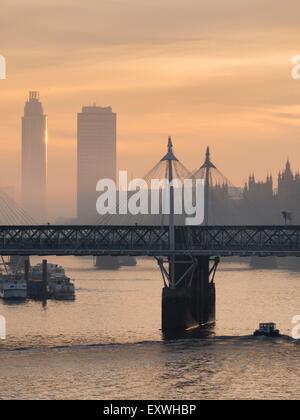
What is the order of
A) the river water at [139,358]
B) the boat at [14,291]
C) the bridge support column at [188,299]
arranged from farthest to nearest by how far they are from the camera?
the boat at [14,291]
the bridge support column at [188,299]
the river water at [139,358]

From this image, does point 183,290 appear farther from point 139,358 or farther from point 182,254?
point 139,358

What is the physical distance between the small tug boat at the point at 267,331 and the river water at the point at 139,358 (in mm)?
1060

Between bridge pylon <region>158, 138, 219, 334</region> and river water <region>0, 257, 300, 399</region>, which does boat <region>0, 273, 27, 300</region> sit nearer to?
river water <region>0, 257, 300, 399</region>

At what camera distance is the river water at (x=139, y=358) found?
106062 mm

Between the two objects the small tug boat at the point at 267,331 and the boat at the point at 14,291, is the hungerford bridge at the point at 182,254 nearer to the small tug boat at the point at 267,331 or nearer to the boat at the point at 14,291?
the small tug boat at the point at 267,331

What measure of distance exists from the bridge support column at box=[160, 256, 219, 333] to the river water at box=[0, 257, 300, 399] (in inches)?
66.8

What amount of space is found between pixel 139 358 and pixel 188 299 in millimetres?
24284

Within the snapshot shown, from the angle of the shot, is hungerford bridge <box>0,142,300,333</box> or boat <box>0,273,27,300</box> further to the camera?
boat <box>0,273,27,300</box>

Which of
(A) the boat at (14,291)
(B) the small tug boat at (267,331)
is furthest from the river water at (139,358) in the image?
(A) the boat at (14,291)

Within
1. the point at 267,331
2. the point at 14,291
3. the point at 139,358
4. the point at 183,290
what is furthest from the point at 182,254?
the point at 14,291

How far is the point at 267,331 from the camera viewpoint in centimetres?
13700

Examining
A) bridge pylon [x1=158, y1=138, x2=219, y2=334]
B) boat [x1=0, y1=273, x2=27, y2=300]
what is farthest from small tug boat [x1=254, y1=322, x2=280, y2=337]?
boat [x1=0, y1=273, x2=27, y2=300]

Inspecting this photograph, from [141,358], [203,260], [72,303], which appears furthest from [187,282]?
[72,303]

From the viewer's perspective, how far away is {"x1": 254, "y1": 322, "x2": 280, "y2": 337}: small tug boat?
449ft
